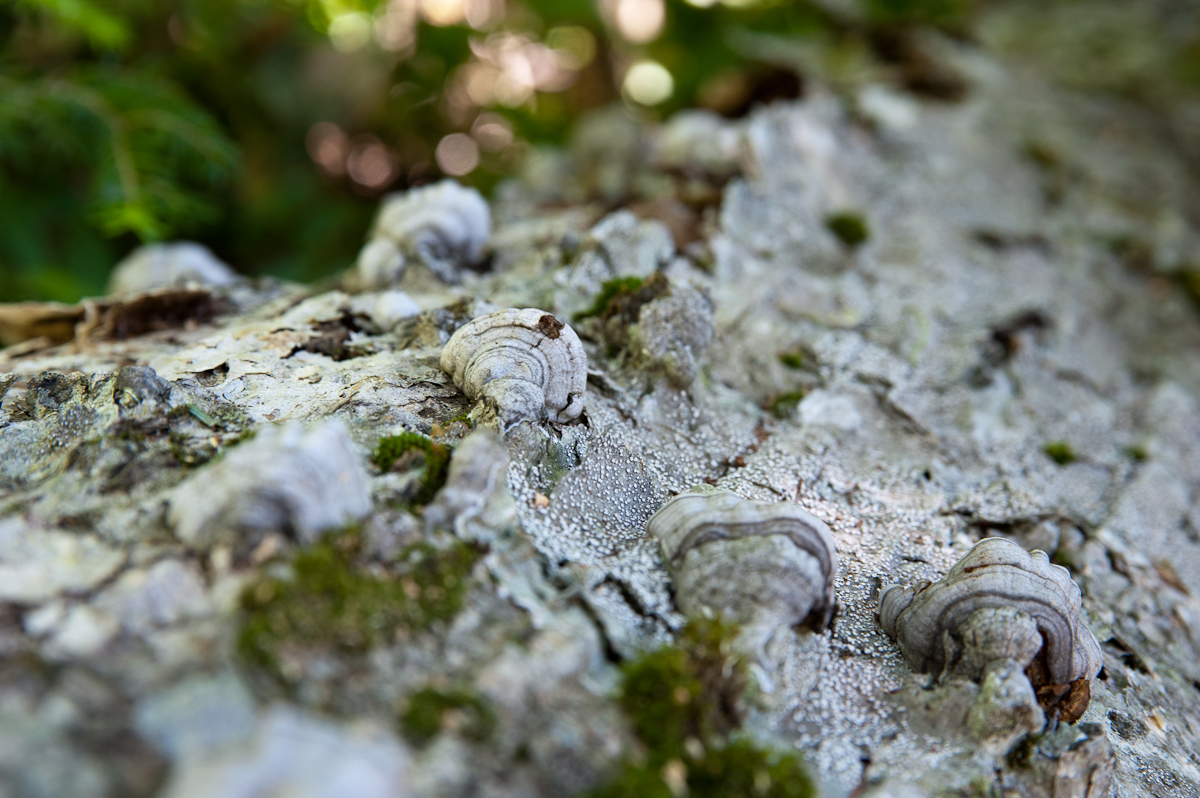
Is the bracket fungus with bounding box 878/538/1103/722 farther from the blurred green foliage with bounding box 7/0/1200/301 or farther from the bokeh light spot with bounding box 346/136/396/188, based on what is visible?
the bokeh light spot with bounding box 346/136/396/188

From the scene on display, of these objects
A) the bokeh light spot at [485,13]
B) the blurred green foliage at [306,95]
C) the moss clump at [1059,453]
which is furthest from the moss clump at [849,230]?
the bokeh light spot at [485,13]

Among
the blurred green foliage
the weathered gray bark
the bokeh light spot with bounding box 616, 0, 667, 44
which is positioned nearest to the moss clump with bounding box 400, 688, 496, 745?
the weathered gray bark

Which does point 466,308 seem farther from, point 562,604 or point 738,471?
point 562,604

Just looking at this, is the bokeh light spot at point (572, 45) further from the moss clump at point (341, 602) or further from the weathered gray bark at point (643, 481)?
the moss clump at point (341, 602)

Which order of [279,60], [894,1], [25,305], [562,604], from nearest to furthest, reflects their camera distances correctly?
1. [562,604]
2. [25,305]
3. [279,60]
4. [894,1]

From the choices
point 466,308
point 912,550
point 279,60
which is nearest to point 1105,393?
point 912,550
